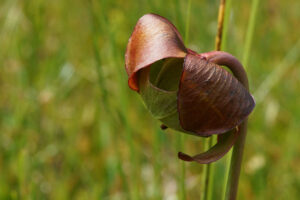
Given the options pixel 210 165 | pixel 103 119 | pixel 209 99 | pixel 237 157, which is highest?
pixel 209 99

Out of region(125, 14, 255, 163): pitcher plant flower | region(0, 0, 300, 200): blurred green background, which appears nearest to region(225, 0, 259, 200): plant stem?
region(125, 14, 255, 163): pitcher plant flower

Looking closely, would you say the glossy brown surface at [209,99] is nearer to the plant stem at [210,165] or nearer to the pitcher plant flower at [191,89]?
the pitcher plant flower at [191,89]

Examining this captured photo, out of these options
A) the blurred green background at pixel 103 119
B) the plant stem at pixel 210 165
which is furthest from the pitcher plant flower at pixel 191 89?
the blurred green background at pixel 103 119

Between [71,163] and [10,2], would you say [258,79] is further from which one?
[10,2]

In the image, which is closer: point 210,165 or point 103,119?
A: point 210,165

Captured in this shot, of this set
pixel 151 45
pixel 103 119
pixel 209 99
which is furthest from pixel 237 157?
pixel 103 119

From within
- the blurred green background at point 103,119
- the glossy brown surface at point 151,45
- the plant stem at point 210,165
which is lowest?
the blurred green background at point 103,119

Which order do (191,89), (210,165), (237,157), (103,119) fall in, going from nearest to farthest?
1. (191,89)
2. (237,157)
3. (210,165)
4. (103,119)

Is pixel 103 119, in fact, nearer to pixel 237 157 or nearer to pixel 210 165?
pixel 210 165
